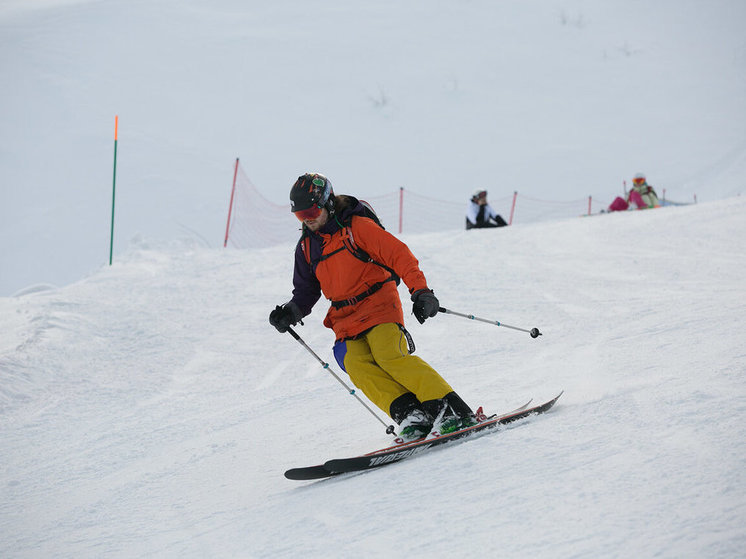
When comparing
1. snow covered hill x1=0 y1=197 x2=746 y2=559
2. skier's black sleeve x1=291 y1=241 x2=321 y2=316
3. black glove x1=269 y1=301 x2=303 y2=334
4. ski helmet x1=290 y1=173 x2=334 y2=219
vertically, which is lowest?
snow covered hill x1=0 y1=197 x2=746 y2=559

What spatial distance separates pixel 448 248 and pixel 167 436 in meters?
6.22

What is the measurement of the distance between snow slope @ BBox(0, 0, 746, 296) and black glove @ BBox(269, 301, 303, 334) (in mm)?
14483

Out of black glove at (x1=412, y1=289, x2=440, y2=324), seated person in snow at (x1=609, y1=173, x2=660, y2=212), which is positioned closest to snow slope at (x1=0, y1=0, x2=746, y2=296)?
seated person in snow at (x1=609, y1=173, x2=660, y2=212)

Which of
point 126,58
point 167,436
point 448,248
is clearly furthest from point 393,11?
point 167,436

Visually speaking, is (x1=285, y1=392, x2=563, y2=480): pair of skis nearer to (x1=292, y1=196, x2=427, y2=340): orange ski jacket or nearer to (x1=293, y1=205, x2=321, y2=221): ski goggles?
(x1=292, y1=196, x2=427, y2=340): orange ski jacket

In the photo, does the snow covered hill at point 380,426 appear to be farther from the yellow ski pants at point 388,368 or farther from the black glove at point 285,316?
the black glove at point 285,316

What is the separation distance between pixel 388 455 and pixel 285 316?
41.8 inches

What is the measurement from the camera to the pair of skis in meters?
3.58

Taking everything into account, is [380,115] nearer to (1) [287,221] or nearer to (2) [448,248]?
(1) [287,221]

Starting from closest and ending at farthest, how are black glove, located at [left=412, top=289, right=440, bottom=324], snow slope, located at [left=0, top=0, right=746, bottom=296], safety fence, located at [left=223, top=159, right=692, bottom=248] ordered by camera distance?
black glove, located at [left=412, top=289, right=440, bottom=324] < safety fence, located at [left=223, top=159, right=692, bottom=248] < snow slope, located at [left=0, top=0, right=746, bottom=296]

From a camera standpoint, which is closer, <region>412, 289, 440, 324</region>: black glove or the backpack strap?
<region>412, 289, 440, 324</region>: black glove

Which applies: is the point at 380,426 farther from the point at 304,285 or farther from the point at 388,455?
the point at 304,285

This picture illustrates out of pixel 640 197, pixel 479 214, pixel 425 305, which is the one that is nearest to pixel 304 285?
pixel 425 305

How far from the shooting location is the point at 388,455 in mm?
3686
